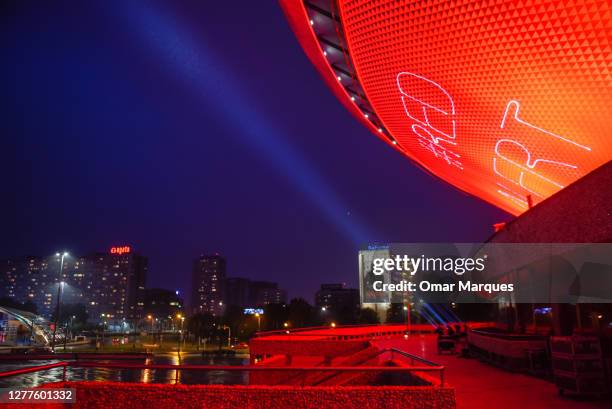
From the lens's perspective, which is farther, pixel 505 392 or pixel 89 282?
pixel 89 282

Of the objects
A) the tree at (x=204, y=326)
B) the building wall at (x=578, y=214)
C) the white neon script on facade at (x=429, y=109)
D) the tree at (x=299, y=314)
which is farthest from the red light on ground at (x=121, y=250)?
the building wall at (x=578, y=214)

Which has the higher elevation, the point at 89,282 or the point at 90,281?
the point at 90,281

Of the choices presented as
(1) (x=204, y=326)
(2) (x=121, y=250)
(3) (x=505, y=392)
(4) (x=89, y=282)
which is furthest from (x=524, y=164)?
(4) (x=89, y=282)

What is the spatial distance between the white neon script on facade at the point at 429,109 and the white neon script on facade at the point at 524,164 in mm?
2327

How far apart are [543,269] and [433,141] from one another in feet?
33.0

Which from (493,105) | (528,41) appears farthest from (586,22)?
(493,105)

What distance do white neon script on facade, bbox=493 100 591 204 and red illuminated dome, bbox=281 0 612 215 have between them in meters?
0.06

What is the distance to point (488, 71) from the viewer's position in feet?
54.6

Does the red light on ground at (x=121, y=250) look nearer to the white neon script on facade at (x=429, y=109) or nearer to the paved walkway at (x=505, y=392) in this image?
the white neon script on facade at (x=429, y=109)

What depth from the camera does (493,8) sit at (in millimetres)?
14133

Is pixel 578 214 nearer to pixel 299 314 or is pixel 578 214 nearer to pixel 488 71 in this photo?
pixel 488 71

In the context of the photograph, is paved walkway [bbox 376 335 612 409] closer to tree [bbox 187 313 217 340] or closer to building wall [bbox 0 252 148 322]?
tree [bbox 187 313 217 340]

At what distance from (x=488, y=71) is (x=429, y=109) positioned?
4.11m

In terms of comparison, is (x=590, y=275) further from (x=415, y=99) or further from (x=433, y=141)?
(x=433, y=141)
